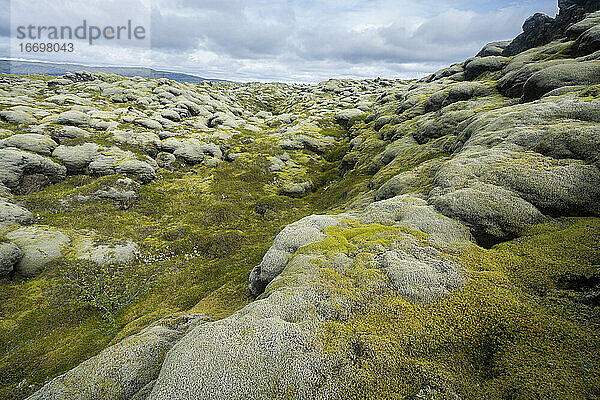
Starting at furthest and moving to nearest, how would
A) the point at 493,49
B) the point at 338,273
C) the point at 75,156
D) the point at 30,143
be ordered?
the point at 493,49 → the point at 75,156 → the point at 30,143 → the point at 338,273

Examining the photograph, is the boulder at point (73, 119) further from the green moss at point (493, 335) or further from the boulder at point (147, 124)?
the green moss at point (493, 335)

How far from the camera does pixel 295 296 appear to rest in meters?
13.8

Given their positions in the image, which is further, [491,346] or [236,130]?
[236,130]

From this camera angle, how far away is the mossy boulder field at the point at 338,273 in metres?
9.92

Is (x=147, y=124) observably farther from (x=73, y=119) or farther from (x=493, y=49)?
(x=493, y=49)

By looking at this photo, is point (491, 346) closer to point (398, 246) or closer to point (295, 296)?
point (398, 246)

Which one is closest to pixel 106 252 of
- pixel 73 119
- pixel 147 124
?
pixel 73 119

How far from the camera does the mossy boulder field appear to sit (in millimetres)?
9922

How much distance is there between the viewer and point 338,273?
15352mm

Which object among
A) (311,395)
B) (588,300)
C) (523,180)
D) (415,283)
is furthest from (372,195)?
(311,395)

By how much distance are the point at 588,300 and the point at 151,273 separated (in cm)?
3762

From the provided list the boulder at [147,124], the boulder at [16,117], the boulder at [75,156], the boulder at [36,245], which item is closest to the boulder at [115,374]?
the boulder at [36,245]

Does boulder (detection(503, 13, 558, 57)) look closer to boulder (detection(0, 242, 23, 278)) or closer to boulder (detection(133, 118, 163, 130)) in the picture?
boulder (detection(133, 118, 163, 130))

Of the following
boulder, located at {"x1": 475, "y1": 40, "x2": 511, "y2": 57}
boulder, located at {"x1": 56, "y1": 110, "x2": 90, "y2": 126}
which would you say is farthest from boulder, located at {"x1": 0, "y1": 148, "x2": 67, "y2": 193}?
boulder, located at {"x1": 475, "y1": 40, "x2": 511, "y2": 57}
